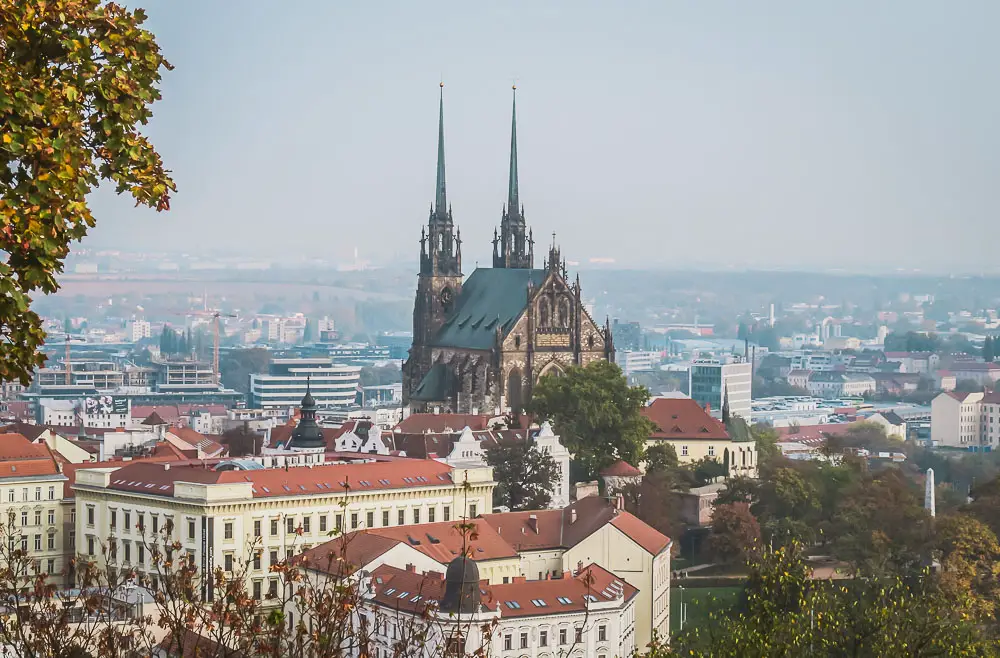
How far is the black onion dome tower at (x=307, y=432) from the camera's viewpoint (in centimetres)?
9038

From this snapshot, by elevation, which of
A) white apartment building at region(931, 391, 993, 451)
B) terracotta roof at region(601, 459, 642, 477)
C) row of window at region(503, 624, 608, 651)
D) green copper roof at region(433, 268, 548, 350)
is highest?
green copper roof at region(433, 268, 548, 350)

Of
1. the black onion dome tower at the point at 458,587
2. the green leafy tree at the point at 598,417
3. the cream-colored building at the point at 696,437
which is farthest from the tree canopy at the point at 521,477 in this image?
the black onion dome tower at the point at 458,587

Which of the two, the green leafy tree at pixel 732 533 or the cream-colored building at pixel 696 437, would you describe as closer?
the green leafy tree at pixel 732 533

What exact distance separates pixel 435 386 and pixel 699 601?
1596 inches

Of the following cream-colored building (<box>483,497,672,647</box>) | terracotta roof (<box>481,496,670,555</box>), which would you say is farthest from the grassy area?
terracotta roof (<box>481,496,670,555</box>)

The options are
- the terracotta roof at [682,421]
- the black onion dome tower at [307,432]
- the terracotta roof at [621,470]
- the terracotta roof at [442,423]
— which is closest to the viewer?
the terracotta roof at [621,470]

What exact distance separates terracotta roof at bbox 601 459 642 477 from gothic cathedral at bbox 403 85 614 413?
17.0m

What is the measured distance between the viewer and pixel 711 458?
97.6m

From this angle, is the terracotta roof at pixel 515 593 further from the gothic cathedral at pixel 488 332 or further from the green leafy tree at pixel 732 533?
the gothic cathedral at pixel 488 332

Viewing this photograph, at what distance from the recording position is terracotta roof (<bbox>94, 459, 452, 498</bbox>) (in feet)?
235

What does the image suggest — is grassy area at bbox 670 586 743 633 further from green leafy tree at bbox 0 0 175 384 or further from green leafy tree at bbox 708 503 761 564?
green leafy tree at bbox 0 0 175 384

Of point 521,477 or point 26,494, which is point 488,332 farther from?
point 26,494

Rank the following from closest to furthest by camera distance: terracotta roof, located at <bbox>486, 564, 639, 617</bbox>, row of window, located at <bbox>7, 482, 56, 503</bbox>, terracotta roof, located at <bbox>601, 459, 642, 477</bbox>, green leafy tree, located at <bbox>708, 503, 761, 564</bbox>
→ terracotta roof, located at <bbox>486, 564, 639, 617</bbox> < row of window, located at <bbox>7, 482, 56, 503</bbox> < green leafy tree, located at <bbox>708, 503, 761, 564</bbox> < terracotta roof, located at <bbox>601, 459, 642, 477</bbox>

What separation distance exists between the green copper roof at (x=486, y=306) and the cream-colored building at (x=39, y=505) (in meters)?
33.8
